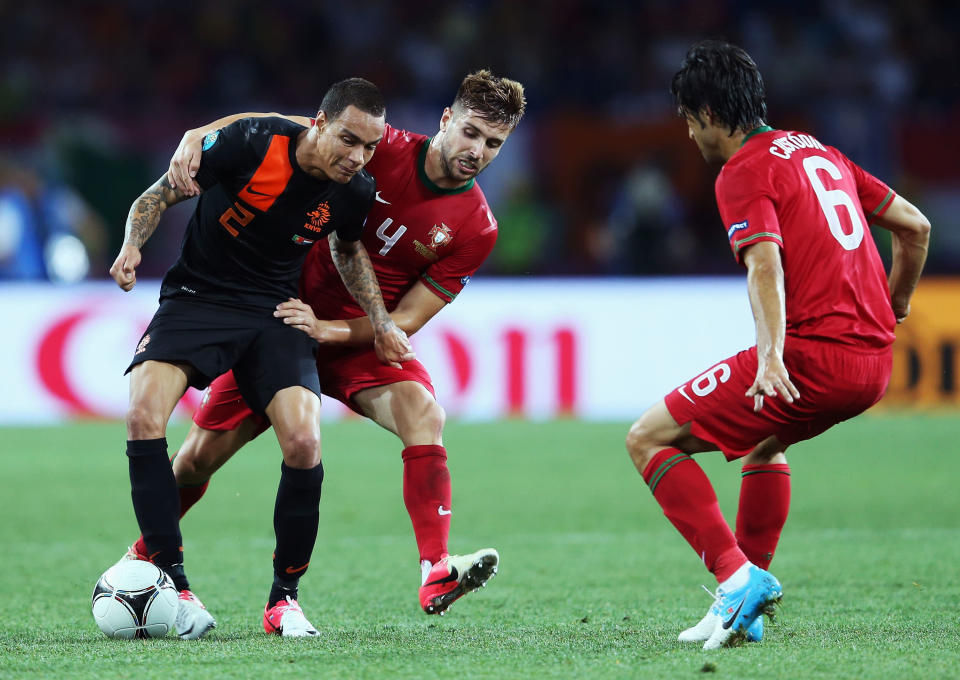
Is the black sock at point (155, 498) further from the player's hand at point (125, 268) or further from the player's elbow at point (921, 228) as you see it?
the player's elbow at point (921, 228)

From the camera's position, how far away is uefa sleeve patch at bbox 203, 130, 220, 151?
462 cm

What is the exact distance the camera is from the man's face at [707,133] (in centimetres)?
420

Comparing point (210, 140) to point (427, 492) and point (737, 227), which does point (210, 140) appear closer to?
point (427, 492)

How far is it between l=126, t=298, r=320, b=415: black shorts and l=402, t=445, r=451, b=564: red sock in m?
0.52

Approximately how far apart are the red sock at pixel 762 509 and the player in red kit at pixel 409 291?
111cm

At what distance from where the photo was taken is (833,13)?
16.8m

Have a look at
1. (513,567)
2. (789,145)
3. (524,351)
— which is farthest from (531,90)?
(789,145)

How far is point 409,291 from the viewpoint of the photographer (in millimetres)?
5168

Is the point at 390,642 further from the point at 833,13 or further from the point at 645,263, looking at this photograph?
the point at 833,13

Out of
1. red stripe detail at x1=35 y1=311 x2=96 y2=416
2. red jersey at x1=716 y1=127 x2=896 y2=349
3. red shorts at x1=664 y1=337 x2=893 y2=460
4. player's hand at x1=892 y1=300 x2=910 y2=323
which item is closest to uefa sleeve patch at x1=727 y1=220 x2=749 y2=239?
red jersey at x1=716 y1=127 x2=896 y2=349

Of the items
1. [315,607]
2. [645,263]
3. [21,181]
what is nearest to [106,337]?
[21,181]

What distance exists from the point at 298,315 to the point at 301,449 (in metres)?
0.56

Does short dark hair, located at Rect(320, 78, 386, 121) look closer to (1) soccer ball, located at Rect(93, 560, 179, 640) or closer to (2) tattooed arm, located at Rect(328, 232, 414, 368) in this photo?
(2) tattooed arm, located at Rect(328, 232, 414, 368)

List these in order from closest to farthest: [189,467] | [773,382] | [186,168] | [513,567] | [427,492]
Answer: [773,382] → [186,168] → [427,492] → [189,467] → [513,567]
